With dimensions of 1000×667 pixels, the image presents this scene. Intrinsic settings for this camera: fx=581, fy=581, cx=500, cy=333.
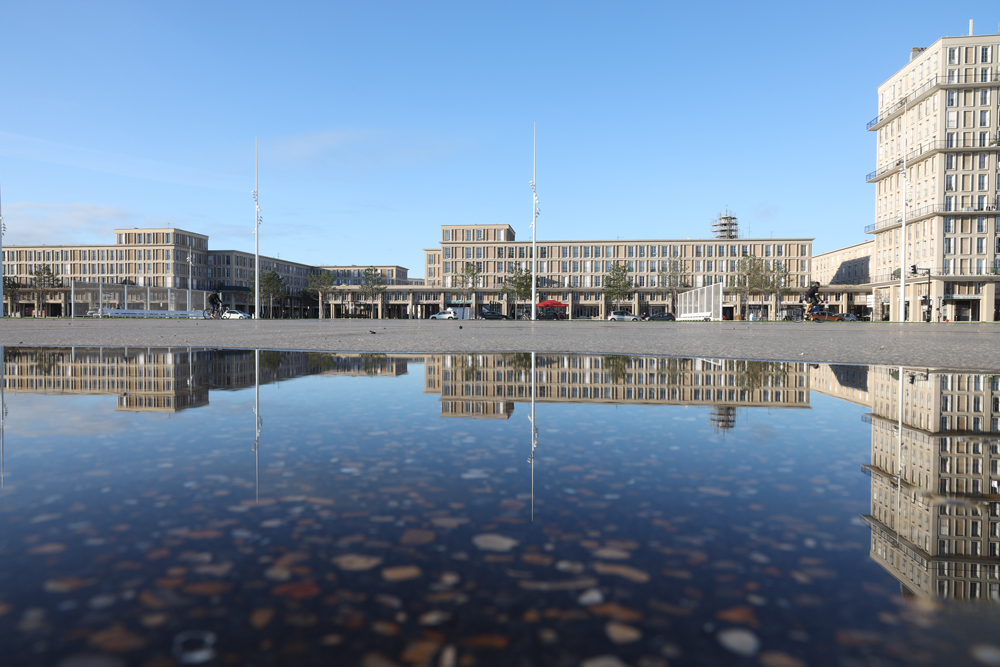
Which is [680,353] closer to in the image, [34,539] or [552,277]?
[34,539]

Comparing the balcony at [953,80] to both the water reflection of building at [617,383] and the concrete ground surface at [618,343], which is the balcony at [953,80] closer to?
the concrete ground surface at [618,343]

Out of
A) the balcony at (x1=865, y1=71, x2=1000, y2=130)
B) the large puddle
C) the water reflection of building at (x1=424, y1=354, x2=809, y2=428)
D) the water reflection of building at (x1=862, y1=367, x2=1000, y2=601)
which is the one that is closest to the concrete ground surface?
the water reflection of building at (x1=424, y1=354, x2=809, y2=428)

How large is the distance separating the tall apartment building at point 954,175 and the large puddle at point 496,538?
75960 mm

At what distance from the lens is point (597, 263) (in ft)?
372

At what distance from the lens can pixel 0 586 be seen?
147 cm

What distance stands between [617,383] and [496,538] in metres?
4.29

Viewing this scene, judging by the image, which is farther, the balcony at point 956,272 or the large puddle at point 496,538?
the balcony at point 956,272

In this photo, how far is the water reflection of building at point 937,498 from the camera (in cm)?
165

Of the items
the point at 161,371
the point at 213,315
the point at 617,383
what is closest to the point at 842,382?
the point at 617,383

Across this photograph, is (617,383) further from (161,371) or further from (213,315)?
A: (213,315)

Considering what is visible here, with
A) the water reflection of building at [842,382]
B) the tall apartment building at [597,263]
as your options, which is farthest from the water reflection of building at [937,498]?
the tall apartment building at [597,263]

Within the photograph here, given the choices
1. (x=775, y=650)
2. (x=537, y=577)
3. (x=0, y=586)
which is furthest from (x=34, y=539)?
(x=775, y=650)

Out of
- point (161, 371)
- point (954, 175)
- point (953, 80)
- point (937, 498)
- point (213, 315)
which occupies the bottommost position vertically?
point (937, 498)

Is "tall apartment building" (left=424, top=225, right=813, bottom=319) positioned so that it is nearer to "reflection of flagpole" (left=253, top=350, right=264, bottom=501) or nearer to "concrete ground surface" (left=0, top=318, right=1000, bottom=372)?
"concrete ground surface" (left=0, top=318, right=1000, bottom=372)
